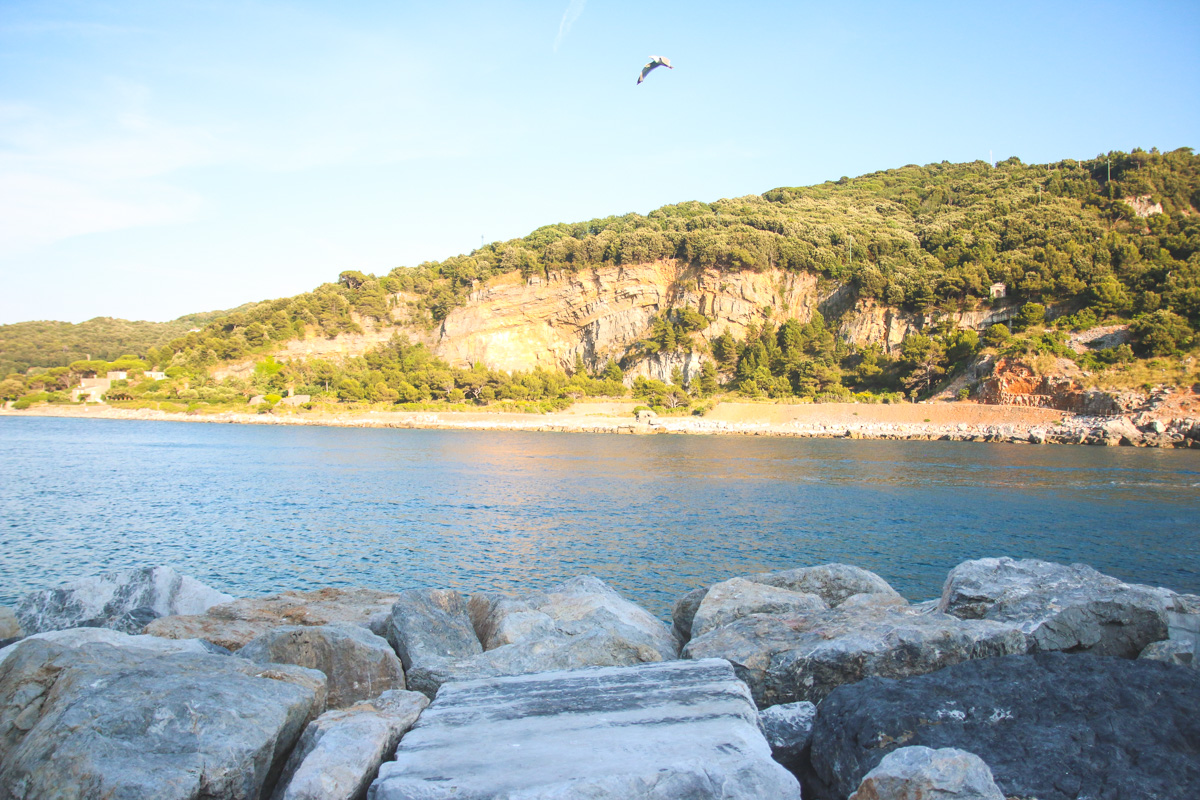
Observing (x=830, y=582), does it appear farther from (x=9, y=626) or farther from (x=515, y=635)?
(x=9, y=626)

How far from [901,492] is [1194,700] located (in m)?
19.1

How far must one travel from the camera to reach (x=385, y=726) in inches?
146

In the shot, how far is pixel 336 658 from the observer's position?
16.7 feet

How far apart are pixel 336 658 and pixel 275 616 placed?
7.58 feet

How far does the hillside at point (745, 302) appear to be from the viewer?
58969 millimetres

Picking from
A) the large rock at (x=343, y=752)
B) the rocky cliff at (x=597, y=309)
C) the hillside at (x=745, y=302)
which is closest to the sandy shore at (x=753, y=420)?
the hillside at (x=745, y=302)

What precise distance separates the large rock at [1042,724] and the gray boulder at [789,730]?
118mm

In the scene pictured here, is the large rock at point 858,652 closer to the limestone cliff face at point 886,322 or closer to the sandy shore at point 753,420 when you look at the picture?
the sandy shore at point 753,420

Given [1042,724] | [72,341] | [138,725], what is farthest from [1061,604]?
[72,341]

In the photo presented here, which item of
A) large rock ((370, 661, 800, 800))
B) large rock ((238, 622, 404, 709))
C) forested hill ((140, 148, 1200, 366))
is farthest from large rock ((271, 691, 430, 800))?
forested hill ((140, 148, 1200, 366))

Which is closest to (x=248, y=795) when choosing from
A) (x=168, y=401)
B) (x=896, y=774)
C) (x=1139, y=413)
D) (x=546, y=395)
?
(x=896, y=774)

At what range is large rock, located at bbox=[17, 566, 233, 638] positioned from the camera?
271 inches

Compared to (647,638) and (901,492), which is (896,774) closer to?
(647,638)

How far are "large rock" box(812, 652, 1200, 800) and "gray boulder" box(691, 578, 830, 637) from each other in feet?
7.67
